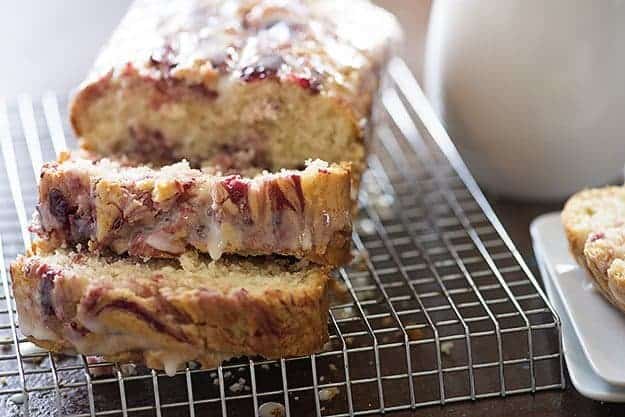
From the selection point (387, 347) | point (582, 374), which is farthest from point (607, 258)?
point (387, 347)

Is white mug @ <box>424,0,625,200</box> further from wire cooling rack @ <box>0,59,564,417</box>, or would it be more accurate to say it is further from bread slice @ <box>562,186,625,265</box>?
bread slice @ <box>562,186,625,265</box>

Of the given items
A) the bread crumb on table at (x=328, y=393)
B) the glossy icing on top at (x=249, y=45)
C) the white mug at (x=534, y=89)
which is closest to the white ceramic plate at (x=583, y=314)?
the white mug at (x=534, y=89)

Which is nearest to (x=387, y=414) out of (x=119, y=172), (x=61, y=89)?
(x=119, y=172)

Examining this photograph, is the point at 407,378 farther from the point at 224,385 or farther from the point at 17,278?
the point at 17,278

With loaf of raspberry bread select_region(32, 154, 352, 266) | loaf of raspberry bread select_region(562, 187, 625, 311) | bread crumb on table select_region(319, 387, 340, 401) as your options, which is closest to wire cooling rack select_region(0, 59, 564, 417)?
bread crumb on table select_region(319, 387, 340, 401)

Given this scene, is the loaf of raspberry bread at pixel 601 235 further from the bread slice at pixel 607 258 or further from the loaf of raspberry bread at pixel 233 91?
the loaf of raspberry bread at pixel 233 91

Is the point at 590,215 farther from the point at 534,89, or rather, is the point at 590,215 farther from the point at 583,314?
the point at 534,89
